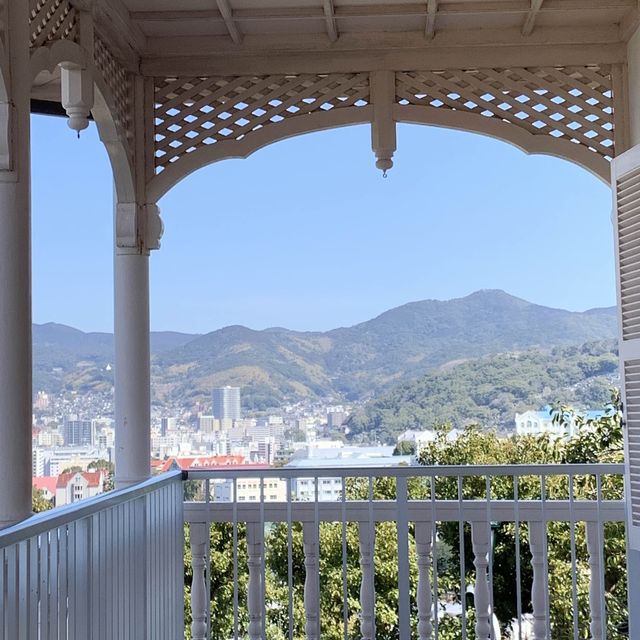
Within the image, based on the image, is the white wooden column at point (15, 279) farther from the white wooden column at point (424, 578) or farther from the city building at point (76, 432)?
the city building at point (76, 432)

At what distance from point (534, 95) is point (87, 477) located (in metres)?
7.04

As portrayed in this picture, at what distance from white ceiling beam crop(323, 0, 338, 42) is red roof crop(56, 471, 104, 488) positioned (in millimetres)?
6105

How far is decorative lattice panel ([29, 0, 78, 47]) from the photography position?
3.17 m

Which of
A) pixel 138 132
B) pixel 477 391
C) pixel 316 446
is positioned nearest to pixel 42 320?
pixel 316 446

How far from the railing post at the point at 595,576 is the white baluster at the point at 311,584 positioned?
122 cm

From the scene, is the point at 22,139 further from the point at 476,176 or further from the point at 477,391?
the point at 476,176

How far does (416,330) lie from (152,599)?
11500 mm

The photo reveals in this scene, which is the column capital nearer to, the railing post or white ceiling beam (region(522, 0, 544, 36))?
white ceiling beam (region(522, 0, 544, 36))

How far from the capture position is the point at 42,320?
16172 millimetres

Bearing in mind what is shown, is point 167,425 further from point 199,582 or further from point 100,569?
point 100,569

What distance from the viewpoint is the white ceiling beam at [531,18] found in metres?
4.20

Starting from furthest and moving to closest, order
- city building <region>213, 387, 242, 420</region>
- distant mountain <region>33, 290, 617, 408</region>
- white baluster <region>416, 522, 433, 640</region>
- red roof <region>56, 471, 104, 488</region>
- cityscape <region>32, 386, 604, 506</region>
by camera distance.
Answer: distant mountain <region>33, 290, 617, 408</region>
city building <region>213, 387, 242, 420</region>
cityscape <region>32, 386, 604, 506</region>
red roof <region>56, 471, 104, 488</region>
white baluster <region>416, 522, 433, 640</region>

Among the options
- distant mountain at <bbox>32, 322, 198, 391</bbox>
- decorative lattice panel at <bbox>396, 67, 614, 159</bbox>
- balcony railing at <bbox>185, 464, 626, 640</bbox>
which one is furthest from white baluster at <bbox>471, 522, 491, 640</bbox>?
distant mountain at <bbox>32, 322, 198, 391</bbox>

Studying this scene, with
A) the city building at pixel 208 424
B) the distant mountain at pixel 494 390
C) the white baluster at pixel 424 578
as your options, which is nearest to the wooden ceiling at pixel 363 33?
the white baluster at pixel 424 578
